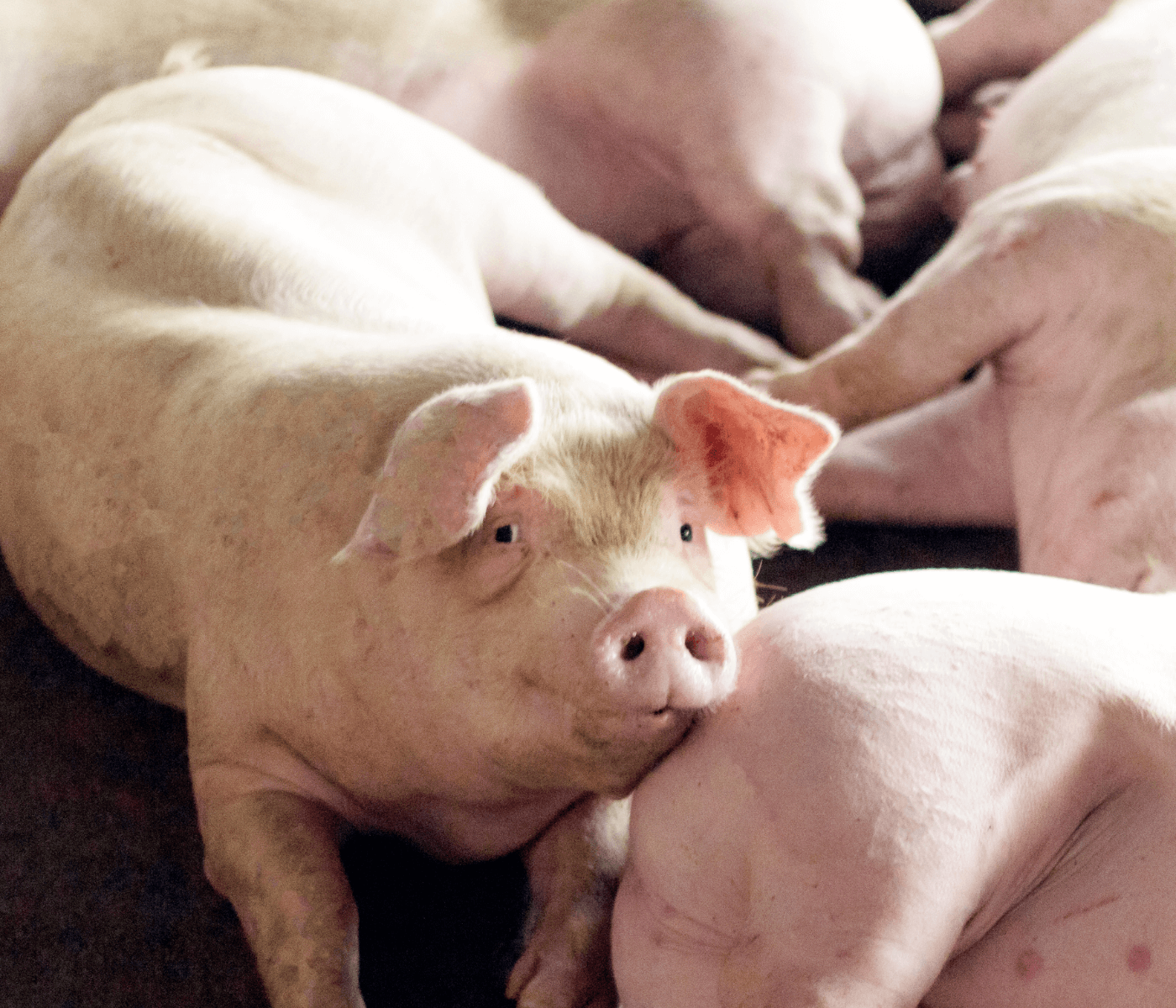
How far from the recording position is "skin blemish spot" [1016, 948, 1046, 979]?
797 millimetres

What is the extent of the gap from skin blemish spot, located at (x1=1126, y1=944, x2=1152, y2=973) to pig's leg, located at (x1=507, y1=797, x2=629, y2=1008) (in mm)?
358

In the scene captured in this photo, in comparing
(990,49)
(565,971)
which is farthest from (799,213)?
(565,971)

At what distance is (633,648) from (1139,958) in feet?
1.16

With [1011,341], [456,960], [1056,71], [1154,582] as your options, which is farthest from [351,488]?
[1056,71]

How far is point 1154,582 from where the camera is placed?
1186 mm

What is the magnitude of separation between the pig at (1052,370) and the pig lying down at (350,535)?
46 cm

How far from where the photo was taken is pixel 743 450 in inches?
37.4

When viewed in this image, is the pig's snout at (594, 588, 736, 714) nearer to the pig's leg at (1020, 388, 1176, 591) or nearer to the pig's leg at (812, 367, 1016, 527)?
the pig's leg at (1020, 388, 1176, 591)

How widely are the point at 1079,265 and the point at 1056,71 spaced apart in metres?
0.68

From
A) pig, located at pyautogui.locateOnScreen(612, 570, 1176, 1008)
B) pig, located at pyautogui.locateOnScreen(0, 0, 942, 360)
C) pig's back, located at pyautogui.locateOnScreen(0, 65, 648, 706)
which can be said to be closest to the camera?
pig, located at pyautogui.locateOnScreen(612, 570, 1176, 1008)

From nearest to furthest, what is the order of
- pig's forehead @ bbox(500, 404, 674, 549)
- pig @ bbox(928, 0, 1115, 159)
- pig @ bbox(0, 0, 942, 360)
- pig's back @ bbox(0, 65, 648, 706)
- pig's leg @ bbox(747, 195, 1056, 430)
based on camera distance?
pig's forehead @ bbox(500, 404, 674, 549)
pig's back @ bbox(0, 65, 648, 706)
pig's leg @ bbox(747, 195, 1056, 430)
pig @ bbox(0, 0, 942, 360)
pig @ bbox(928, 0, 1115, 159)

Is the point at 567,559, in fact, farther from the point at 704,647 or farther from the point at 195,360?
the point at 195,360

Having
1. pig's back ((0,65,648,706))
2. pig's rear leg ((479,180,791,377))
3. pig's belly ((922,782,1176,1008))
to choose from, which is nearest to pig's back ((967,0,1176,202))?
pig's rear leg ((479,180,791,377))

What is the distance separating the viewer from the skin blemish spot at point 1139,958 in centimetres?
77
